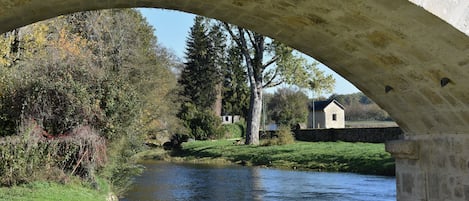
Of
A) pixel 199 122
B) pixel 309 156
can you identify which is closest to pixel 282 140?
pixel 309 156

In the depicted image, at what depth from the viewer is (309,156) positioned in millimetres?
26156

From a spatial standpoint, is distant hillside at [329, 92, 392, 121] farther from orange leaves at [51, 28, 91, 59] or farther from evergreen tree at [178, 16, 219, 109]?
orange leaves at [51, 28, 91, 59]

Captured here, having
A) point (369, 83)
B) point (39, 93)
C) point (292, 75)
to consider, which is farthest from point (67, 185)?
point (292, 75)

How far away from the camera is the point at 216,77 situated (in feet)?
168

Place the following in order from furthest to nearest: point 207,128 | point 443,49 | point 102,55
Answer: point 207,128
point 102,55
point 443,49

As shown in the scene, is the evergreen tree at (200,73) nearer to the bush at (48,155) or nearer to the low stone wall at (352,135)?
the low stone wall at (352,135)

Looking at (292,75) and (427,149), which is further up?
(292,75)

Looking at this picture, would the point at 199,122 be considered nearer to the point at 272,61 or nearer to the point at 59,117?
the point at 272,61

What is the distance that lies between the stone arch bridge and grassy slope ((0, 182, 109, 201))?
4995 mm

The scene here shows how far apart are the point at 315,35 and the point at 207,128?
38650 mm

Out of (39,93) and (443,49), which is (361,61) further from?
(39,93)

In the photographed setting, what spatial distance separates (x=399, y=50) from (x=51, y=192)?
24.4ft

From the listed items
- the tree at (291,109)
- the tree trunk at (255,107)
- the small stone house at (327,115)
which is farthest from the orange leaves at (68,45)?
the small stone house at (327,115)

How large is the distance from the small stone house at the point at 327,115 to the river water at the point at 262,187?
1642 inches
